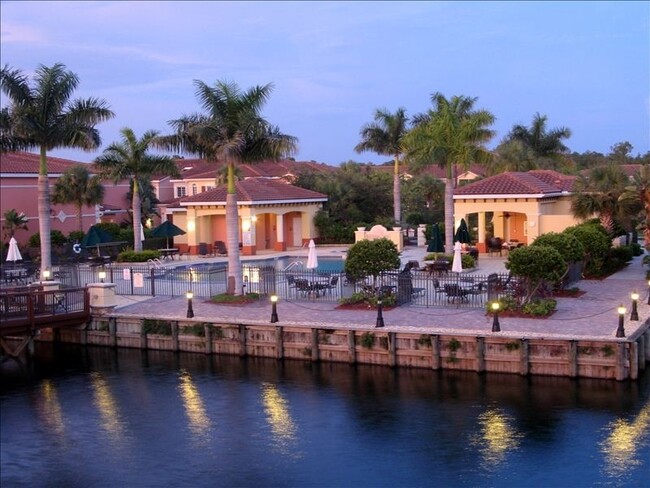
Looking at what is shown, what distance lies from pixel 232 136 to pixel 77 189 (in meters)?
24.9

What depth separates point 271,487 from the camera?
17.0 metres

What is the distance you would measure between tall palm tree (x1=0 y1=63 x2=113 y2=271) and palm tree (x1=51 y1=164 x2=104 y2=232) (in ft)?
54.7

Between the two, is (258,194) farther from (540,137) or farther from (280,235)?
(540,137)

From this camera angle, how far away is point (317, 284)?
3147 cm

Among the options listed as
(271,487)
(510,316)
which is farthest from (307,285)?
(271,487)

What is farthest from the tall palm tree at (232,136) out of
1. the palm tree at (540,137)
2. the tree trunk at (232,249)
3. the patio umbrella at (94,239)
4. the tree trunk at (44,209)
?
the palm tree at (540,137)

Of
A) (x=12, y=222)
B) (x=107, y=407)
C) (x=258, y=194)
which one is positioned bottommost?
(x=107, y=407)

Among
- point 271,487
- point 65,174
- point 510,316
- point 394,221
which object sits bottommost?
point 271,487

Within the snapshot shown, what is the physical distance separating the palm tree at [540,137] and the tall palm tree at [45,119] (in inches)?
1584

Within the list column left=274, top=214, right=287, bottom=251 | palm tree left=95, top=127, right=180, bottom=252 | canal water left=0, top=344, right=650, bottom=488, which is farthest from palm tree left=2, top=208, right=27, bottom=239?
canal water left=0, top=344, right=650, bottom=488

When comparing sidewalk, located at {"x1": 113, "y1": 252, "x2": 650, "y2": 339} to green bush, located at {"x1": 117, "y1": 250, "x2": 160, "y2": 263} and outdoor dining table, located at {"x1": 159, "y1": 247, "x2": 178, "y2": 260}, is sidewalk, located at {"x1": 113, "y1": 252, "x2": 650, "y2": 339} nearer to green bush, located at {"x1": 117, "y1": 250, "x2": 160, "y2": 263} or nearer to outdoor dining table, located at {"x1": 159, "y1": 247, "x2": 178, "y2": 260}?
green bush, located at {"x1": 117, "y1": 250, "x2": 160, "y2": 263}

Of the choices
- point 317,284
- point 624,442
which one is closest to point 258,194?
point 317,284

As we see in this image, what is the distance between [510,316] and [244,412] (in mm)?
9625

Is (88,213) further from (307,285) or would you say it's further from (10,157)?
(307,285)
